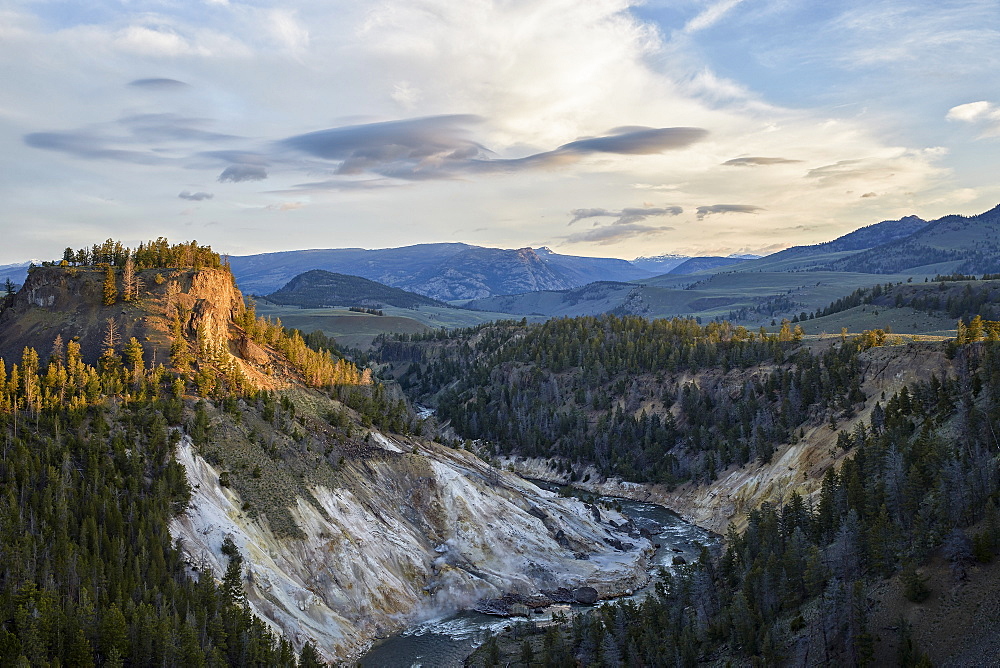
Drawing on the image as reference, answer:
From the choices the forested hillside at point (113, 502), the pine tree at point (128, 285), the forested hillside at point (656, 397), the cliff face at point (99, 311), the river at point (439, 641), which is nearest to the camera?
the forested hillside at point (113, 502)

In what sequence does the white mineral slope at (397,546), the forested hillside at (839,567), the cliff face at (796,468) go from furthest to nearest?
1. the cliff face at (796,468)
2. the white mineral slope at (397,546)
3. the forested hillside at (839,567)

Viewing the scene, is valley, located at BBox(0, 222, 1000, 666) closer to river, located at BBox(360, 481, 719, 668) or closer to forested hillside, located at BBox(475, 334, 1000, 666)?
forested hillside, located at BBox(475, 334, 1000, 666)

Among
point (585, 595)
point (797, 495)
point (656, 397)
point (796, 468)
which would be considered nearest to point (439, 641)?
point (585, 595)

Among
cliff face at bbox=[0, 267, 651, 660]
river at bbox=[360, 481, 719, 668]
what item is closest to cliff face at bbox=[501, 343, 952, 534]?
cliff face at bbox=[0, 267, 651, 660]

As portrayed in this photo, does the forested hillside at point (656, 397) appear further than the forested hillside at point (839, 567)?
Yes

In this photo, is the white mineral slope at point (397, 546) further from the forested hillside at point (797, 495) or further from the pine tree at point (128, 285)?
the pine tree at point (128, 285)

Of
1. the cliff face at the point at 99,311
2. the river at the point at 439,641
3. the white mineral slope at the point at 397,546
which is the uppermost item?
the cliff face at the point at 99,311

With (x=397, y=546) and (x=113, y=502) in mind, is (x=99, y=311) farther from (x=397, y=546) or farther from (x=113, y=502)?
(x=397, y=546)

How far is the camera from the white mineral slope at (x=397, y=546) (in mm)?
68062

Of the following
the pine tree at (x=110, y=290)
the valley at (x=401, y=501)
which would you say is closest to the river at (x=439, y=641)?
the valley at (x=401, y=501)

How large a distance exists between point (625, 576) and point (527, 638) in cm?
2042

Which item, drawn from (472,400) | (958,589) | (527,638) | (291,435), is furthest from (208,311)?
(472,400)

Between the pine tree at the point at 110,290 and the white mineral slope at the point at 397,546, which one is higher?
the pine tree at the point at 110,290

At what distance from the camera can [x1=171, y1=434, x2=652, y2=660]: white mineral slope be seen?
6806cm
